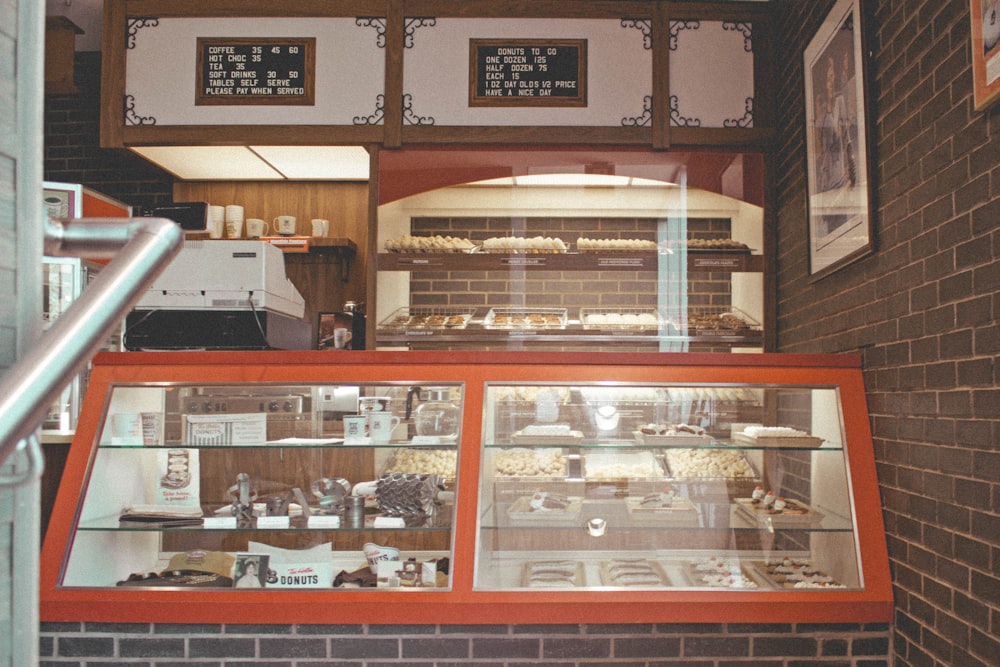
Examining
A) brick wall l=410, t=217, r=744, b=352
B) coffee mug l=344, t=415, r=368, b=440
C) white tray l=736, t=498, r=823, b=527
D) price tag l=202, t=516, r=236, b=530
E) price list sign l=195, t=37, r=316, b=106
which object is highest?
price list sign l=195, t=37, r=316, b=106

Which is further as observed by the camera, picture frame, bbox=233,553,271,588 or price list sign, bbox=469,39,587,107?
price list sign, bbox=469,39,587,107

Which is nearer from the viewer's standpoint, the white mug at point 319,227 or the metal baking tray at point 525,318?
the metal baking tray at point 525,318

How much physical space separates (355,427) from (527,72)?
2.41 metres

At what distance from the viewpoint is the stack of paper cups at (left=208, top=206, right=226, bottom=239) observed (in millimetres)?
4848

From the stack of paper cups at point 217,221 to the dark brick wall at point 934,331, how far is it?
377cm

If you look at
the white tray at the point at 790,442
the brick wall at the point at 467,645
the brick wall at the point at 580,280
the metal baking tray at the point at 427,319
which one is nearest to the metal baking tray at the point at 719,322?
the brick wall at the point at 580,280

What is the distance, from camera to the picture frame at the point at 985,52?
6.46 ft

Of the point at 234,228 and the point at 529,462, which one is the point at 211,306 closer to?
the point at 234,228

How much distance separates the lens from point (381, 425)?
9.42ft

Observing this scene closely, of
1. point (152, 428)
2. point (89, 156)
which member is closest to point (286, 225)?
point (89, 156)

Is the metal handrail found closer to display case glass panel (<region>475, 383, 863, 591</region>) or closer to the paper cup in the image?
display case glass panel (<region>475, 383, 863, 591</region>)

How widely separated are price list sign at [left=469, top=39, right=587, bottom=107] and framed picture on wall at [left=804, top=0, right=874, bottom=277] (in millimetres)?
1244

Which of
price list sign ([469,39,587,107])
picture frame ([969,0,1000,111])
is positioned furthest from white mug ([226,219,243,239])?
picture frame ([969,0,1000,111])

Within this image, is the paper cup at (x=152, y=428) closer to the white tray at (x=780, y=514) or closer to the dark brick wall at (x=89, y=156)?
the white tray at (x=780, y=514)
